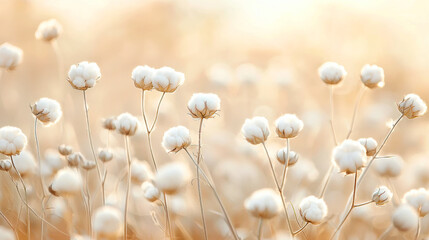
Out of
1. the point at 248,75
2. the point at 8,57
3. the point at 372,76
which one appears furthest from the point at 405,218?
the point at 248,75

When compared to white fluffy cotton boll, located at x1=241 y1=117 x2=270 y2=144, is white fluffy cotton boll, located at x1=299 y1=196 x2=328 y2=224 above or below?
below

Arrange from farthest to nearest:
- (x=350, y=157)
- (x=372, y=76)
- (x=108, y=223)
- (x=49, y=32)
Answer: (x=49, y=32) → (x=372, y=76) → (x=350, y=157) → (x=108, y=223)

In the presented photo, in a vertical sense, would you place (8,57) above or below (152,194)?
above

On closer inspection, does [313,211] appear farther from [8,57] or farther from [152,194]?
[8,57]

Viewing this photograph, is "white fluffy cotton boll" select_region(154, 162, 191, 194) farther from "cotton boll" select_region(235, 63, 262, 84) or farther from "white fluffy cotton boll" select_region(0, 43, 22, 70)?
"cotton boll" select_region(235, 63, 262, 84)

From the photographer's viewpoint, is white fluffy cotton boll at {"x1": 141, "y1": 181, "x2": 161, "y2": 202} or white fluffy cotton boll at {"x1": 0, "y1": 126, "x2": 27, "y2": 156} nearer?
white fluffy cotton boll at {"x1": 0, "y1": 126, "x2": 27, "y2": 156}

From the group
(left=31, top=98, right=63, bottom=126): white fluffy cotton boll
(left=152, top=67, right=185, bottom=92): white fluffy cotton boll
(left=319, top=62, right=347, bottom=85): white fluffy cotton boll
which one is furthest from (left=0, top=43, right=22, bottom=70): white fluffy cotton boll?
(left=319, top=62, right=347, bottom=85): white fluffy cotton boll
